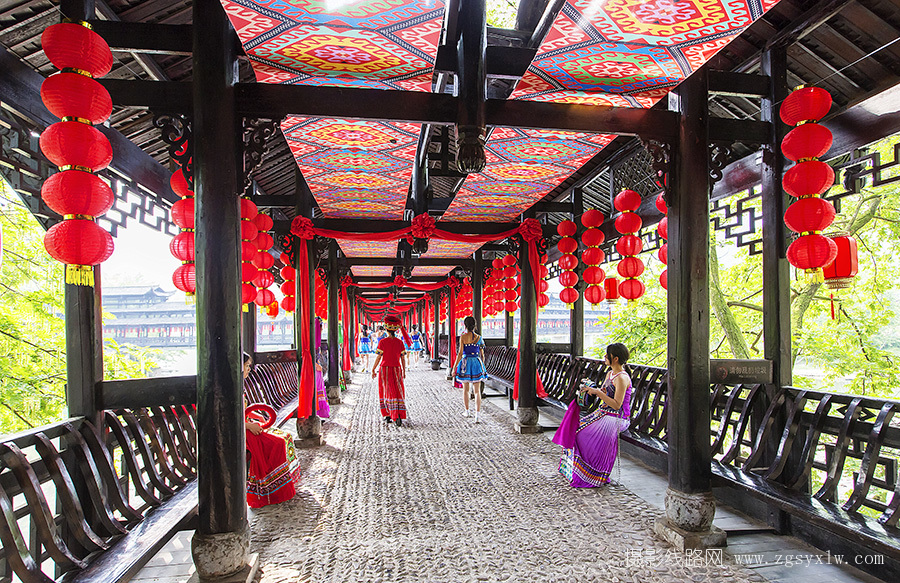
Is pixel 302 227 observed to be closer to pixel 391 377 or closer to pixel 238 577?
pixel 391 377

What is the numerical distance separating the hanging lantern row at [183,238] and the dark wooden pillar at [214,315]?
1.29m

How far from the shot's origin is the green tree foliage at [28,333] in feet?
28.0

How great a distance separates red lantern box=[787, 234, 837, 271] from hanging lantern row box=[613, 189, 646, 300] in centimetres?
247

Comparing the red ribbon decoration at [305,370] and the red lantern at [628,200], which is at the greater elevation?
the red lantern at [628,200]

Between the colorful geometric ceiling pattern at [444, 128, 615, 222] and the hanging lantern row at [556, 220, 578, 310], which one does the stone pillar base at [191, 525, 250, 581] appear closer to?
the colorful geometric ceiling pattern at [444, 128, 615, 222]

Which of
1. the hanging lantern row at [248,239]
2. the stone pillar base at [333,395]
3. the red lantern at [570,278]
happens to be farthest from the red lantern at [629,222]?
the stone pillar base at [333,395]

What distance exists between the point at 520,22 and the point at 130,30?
3.00 metres

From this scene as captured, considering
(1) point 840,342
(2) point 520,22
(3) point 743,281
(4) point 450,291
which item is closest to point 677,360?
(2) point 520,22

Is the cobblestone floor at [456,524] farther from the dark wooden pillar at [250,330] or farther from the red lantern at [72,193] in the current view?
the red lantern at [72,193]

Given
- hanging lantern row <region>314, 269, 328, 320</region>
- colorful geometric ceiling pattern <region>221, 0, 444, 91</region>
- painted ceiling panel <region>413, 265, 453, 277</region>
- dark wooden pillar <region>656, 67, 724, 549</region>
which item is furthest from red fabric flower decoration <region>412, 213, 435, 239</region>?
painted ceiling panel <region>413, 265, 453, 277</region>

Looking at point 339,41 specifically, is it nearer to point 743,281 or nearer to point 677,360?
point 677,360

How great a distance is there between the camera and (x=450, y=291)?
18406mm

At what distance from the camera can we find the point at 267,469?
15.7 feet

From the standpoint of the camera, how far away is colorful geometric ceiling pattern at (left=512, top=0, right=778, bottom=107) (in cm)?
291
